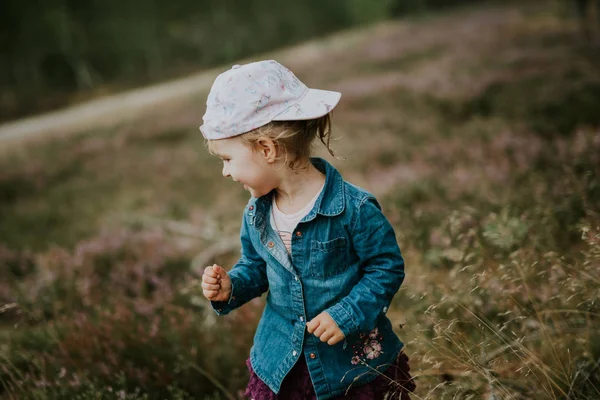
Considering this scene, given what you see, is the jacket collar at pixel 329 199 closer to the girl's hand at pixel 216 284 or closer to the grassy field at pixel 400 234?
the girl's hand at pixel 216 284

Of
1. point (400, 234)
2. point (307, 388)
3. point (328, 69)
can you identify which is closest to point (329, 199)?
point (307, 388)

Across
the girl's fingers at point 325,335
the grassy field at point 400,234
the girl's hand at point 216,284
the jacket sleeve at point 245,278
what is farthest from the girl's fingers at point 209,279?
the grassy field at point 400,234

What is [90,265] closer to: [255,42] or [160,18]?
[160,18]

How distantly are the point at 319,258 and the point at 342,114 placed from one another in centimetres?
857

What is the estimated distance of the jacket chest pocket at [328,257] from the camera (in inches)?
72.6

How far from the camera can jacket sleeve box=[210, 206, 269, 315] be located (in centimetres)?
202

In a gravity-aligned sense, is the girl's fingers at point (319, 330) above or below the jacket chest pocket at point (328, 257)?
below

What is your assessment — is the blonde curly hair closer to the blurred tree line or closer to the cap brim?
the cap brim

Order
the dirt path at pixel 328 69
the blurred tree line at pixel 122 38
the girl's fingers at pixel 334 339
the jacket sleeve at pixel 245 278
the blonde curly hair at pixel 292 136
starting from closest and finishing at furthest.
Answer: the girl's fingers at pixel 334 339 → the blonde curly hair at pixel 292 136 → the jacket sleeve at pixel 245 278 → the blurred tree line at pixel 122 38 → the dirt path at pixel 328 69

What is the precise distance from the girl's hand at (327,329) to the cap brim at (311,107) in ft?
2.44

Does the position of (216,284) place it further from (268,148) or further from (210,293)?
(268,148)

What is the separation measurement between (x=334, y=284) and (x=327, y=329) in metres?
0.23

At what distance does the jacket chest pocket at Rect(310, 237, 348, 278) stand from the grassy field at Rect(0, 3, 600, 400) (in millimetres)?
Result: 401

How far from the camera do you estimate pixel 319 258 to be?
1.85m
